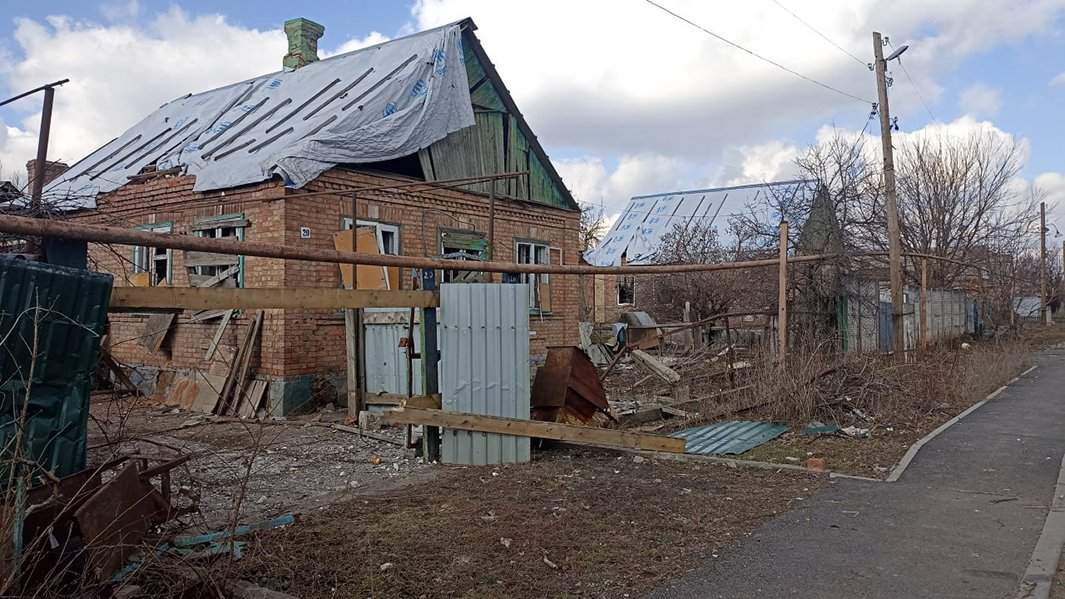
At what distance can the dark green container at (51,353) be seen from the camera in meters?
3.46

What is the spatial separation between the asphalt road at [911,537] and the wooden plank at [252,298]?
334 centimetres

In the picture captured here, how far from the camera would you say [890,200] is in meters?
14.2

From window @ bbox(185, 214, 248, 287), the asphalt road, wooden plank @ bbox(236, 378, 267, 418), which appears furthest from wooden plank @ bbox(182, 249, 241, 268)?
the asphalt road

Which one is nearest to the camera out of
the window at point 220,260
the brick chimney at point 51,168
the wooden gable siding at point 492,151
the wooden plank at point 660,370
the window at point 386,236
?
the window at point 220,260

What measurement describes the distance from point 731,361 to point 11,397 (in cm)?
920

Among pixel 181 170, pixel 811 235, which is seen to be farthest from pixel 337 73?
pixel 811 235

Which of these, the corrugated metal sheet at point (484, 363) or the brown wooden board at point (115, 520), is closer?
the brown wooden board at point (115, 520)

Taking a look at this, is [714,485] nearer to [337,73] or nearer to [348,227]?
[348,227]

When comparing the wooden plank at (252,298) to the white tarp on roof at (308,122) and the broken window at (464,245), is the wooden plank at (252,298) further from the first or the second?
the broken window at (464,245)

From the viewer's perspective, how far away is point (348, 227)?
41.1 feet

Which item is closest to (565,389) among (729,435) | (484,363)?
(484,363)

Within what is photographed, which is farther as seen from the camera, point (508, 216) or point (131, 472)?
point (508, 216)

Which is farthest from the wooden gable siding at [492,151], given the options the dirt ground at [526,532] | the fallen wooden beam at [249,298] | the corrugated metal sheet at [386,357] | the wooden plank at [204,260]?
the dirt ground at [526,532]

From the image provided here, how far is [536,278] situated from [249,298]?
11.2 metres
